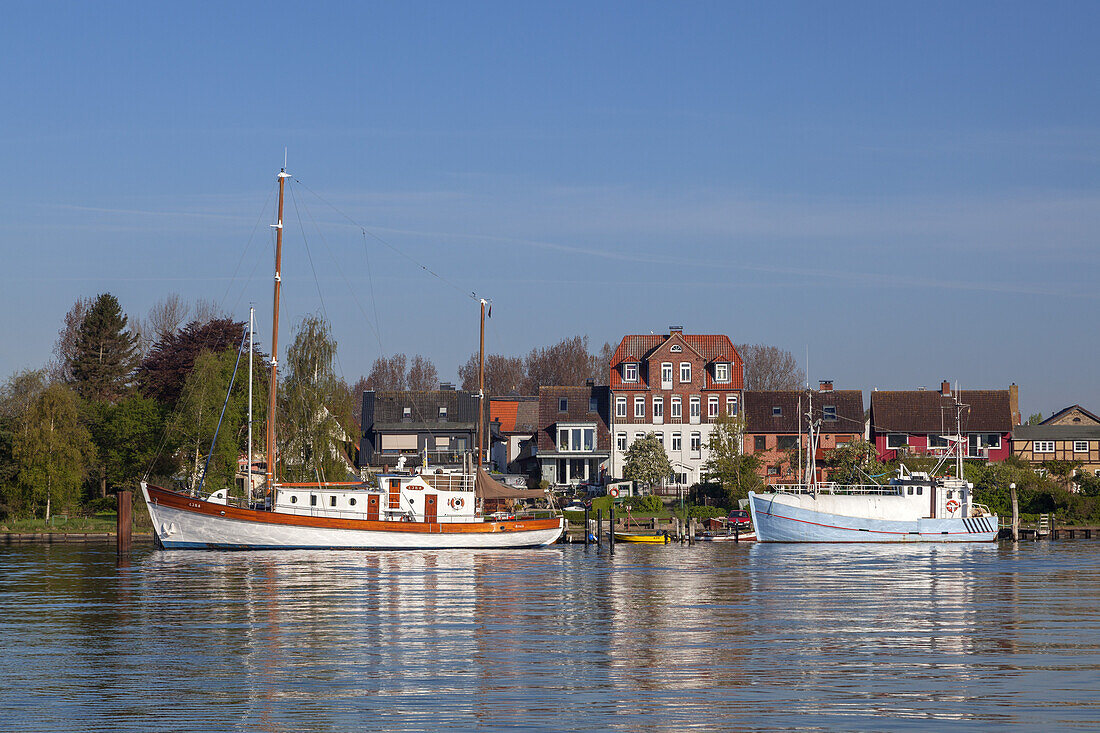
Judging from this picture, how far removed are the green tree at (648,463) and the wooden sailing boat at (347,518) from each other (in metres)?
23.8

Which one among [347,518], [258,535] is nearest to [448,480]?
[347,518]

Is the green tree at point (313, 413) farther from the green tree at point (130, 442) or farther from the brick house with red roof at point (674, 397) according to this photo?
the brick house with red roof at point (674, 397)

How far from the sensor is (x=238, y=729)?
19.2 meters

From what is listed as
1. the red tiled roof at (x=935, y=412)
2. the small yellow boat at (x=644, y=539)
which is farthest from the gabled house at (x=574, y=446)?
the small yellow boat at (x=644, y=539)

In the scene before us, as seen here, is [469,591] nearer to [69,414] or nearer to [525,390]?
[69,414]

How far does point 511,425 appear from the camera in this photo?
389 ft

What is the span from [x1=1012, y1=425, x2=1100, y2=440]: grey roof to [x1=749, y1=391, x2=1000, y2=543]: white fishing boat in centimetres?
3311

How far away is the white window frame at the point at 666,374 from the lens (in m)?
93.9

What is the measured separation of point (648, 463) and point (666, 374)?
397 inches

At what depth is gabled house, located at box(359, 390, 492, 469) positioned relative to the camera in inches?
4176

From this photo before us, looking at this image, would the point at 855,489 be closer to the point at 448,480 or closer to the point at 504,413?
the point at 448,480

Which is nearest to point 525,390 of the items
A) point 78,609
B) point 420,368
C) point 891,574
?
point 420,368

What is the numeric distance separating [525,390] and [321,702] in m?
134

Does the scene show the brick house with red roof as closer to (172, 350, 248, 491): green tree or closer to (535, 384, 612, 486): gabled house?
(535, 384, 612, 486): gabled house
